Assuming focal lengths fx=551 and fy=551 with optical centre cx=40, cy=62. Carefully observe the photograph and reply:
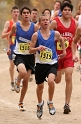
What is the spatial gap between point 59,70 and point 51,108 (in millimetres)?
1250

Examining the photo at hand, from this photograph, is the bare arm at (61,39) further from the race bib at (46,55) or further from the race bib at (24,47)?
the race bib at (24,47)

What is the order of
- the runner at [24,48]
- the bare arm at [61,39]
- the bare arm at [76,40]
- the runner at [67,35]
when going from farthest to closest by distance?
1. the runner at [24,48]
2. the runner at [67,35]
3. the bare arm at [61,39]
4. the bare arm at [76,40]

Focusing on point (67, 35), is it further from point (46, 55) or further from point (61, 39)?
point (46, 55)

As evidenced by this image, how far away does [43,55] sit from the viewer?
9664mm

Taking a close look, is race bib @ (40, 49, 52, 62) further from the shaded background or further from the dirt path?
the shaded background

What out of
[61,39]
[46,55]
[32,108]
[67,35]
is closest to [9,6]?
[32,108]

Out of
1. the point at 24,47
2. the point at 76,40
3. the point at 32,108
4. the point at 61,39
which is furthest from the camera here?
the point at 32,108

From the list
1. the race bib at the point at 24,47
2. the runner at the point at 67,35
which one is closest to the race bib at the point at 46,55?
the runner at the point at 67,35

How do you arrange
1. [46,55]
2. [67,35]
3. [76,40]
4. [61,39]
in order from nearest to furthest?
[76,40] < [46,55] < [61,39] < [67,35]

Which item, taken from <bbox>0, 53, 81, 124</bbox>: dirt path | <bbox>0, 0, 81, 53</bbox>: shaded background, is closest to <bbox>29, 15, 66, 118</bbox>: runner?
<bbox>0, 53, 81, 124</bbox>: dirt path

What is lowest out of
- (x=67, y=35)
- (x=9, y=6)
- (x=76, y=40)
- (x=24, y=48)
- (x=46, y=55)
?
(x=9, y=6)

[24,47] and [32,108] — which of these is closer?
[24,47]

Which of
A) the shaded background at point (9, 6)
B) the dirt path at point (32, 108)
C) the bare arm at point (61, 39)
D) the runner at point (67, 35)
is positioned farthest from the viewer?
the shaded background at point (9, 6)

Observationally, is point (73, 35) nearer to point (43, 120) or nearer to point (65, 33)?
point (65, 33)
